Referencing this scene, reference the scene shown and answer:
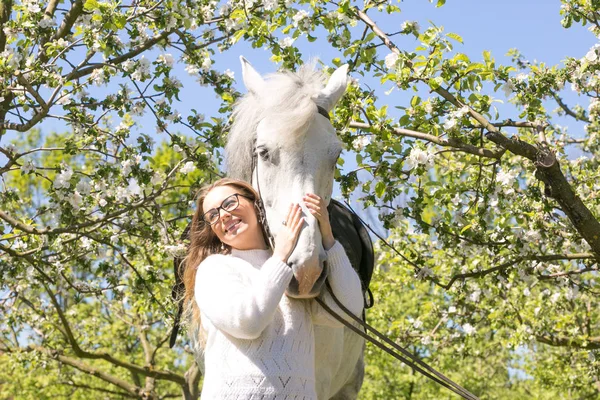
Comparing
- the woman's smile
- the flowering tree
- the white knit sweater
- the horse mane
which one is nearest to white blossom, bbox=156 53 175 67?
the flowering tree

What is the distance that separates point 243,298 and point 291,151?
28.8 inches

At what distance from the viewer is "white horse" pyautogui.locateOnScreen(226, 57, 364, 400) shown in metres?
3.28

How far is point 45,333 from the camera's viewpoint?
548 inches

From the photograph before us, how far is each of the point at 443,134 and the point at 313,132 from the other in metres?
2.63

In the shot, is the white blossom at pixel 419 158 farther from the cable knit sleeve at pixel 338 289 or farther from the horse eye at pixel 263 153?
the cable knit sleeve at pixel 338 289

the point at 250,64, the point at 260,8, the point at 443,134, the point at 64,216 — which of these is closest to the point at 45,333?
the point at 64,216

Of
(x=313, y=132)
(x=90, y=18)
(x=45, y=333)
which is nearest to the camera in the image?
(x=313, y=132)

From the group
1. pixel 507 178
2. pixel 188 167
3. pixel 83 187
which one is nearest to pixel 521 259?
pixel 507 178

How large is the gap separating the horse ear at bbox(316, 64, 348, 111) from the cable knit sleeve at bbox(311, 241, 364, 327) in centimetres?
80

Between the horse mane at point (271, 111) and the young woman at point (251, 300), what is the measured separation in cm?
25

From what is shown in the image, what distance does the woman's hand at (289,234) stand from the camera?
3.21 m

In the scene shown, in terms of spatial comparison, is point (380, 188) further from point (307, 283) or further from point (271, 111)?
point (307, 283)

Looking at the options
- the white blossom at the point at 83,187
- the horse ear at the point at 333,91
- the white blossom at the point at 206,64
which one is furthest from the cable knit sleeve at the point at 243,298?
the white blossom at the point at 206,64

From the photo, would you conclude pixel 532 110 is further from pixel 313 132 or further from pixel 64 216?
pixel 64 216
